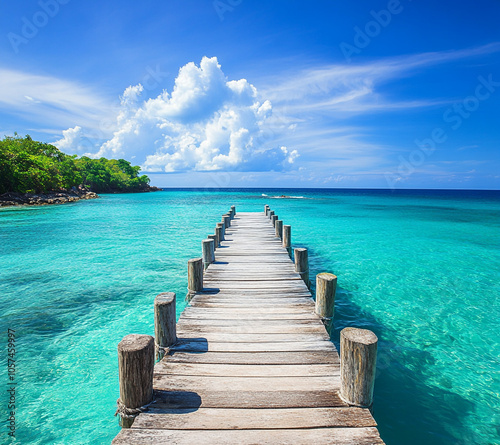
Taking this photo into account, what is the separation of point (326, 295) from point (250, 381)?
2.10m

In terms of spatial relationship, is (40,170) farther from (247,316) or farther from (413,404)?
(413,404)

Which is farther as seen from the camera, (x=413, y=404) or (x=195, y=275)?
(x=195, y=275)

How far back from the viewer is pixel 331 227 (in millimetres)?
23562

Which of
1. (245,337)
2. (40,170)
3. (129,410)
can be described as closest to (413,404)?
(245,337)

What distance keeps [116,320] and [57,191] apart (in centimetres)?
5360

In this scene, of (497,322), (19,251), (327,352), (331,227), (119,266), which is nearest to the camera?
(327,352)

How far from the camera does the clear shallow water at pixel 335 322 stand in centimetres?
446

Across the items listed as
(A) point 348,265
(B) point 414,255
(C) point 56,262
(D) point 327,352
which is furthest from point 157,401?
(B) point 414,255

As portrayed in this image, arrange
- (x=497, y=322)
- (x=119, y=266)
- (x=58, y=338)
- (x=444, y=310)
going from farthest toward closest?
(x=119, y=266), (x=444, y=310), (x=497, y=322), (x=58, y=338)

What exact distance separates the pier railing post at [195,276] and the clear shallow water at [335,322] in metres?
2.17

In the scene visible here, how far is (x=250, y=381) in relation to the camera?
3.46m

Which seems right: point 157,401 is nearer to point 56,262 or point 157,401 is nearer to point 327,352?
point 327,352

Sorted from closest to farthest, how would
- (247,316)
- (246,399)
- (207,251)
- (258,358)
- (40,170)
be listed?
(246,399) → (258,358) → (247,316) → (207,251) → (40,170)

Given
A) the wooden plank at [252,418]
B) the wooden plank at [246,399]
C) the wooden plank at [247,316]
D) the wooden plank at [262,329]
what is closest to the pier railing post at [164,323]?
the wooden plank at [262,329]
